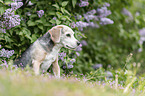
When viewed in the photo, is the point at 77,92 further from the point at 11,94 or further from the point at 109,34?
the point at 109,34

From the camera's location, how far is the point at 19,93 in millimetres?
1970

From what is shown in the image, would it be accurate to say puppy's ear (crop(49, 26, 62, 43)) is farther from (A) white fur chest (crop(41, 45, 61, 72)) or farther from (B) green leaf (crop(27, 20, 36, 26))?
(B) green leaf (crop(27, 20, 36, 26))

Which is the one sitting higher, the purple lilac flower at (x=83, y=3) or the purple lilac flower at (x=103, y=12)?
the purple lilac flower at (x=83, y=3)

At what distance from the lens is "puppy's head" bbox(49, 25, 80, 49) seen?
3928 mm

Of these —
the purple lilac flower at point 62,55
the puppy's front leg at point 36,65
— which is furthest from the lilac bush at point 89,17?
the puppy's front leg at point 36,65

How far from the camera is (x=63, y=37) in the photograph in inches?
157

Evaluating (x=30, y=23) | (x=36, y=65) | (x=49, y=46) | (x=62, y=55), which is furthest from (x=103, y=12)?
(x=36, y=65)

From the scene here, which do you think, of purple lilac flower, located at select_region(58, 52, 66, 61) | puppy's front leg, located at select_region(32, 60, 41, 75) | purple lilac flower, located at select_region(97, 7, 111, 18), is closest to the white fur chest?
puppy's front leg, located at select_region(32, 60, 41, 75)

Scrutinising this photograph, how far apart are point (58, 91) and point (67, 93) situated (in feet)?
0.33

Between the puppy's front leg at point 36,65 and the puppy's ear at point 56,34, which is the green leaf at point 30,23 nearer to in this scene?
the puppy's ear at point 56,34

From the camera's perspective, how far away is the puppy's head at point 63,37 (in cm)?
393

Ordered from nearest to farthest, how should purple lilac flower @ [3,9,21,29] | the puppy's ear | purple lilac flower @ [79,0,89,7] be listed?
1. the puppy's ear
2. purple lilac flower @ [3,9,21,29]
3. purple lilac flower @ [79,0,89,7]

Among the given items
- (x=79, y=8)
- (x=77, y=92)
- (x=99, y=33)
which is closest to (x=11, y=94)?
(x=77, y=92)

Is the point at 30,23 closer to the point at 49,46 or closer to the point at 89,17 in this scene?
the point at 49,46
